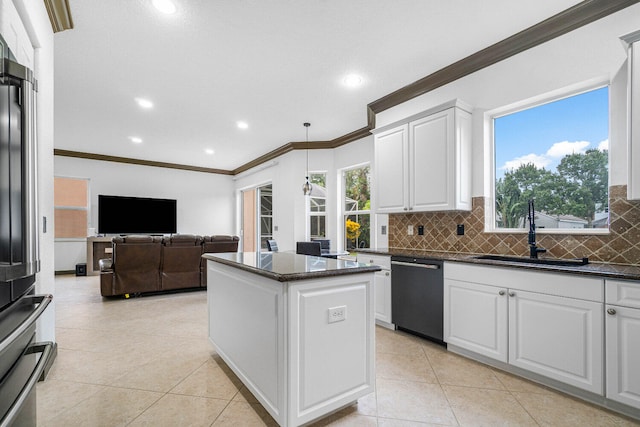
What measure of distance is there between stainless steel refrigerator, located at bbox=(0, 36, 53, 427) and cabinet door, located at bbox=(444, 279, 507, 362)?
262 centimetres

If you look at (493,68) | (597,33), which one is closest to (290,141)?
(493,68)

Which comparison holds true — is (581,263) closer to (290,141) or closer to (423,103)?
(423,103)

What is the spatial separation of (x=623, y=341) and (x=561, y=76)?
200 centimetres

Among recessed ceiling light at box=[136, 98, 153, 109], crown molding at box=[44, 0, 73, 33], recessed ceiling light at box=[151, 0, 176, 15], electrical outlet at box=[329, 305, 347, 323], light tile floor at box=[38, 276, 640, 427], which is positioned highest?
recessed ceiling light at box=[151, 0, 176, 15]

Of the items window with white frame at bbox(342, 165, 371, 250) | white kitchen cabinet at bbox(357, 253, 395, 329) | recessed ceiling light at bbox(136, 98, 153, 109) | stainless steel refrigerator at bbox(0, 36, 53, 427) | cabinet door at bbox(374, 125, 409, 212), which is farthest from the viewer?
window with white frame at bbox(342, 165, 371, 250)

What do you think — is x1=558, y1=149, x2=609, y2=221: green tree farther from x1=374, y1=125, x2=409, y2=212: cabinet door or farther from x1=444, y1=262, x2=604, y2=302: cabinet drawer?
x1=374, y1=125, x2=409, y2=212: cabinet door

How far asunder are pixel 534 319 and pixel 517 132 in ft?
5.66

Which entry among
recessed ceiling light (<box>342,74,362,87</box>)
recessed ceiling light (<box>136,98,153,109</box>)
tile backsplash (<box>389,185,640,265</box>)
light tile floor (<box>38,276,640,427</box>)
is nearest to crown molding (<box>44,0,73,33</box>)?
recessed ceiling light (<box>136,98,153,109</box>)

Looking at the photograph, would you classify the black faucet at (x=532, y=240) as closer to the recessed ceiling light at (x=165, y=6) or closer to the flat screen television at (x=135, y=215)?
the recessed ceiling light at (x=165, y=6)

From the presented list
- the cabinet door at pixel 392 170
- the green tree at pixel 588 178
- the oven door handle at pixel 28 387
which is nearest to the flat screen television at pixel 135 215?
the cabinet door at pixel 392 170

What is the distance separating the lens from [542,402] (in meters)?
1.94

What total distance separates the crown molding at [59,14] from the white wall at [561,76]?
3.45 metres

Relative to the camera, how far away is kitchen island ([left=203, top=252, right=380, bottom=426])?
1578 mm

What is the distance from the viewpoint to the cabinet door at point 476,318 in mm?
2312
